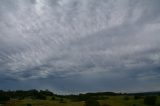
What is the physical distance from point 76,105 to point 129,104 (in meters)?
34.5

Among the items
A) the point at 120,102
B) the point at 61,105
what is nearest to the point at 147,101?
the point at 120,102

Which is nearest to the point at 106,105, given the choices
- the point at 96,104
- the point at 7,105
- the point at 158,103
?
the point at 96,104

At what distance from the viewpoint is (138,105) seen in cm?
16625

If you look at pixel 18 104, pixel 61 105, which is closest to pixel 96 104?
pixel 61 105

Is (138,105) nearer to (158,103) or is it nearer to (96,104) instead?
(158,103)

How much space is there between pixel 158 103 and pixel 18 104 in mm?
86453

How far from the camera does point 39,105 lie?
165 meters

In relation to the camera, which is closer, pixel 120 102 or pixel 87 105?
pixel 87 105

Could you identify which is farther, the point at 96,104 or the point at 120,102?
the point at 120,102

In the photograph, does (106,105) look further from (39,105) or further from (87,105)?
(39,105)

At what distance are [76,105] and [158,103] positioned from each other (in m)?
50.2

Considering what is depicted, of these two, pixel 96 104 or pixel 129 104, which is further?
pixel 129 104

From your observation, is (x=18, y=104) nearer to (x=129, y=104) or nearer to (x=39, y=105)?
(x=39, y=105)

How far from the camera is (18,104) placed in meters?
171
